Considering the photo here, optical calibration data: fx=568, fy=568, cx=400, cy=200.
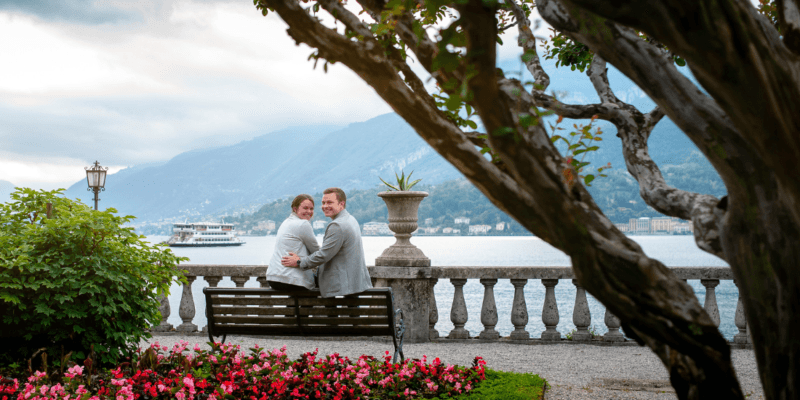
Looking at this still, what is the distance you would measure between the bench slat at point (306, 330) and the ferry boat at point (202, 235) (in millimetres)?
96149

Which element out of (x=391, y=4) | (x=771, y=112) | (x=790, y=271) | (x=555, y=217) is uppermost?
(x=391, y=4)

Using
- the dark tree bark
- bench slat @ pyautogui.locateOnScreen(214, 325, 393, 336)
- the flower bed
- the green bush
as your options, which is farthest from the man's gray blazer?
the dark tree bark

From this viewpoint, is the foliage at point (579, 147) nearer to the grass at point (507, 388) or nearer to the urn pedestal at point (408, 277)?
the grass at point (507, 388)

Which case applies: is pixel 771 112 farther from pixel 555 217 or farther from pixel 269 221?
pixel 269 221

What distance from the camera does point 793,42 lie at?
1854 mm

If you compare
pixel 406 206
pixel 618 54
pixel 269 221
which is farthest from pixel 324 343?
pixel 269 221

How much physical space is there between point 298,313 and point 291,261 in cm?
51

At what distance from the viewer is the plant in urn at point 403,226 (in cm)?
725

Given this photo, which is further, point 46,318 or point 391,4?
point 46,318

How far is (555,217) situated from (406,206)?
5.67m

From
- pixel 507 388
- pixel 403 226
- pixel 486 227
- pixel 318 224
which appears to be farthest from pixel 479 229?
pixel 507 388

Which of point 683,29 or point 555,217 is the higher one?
point 683,29

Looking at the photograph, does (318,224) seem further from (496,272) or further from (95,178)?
(496,272)

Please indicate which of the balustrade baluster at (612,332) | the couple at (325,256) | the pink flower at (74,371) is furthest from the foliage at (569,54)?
the pink flower at (74,371)
